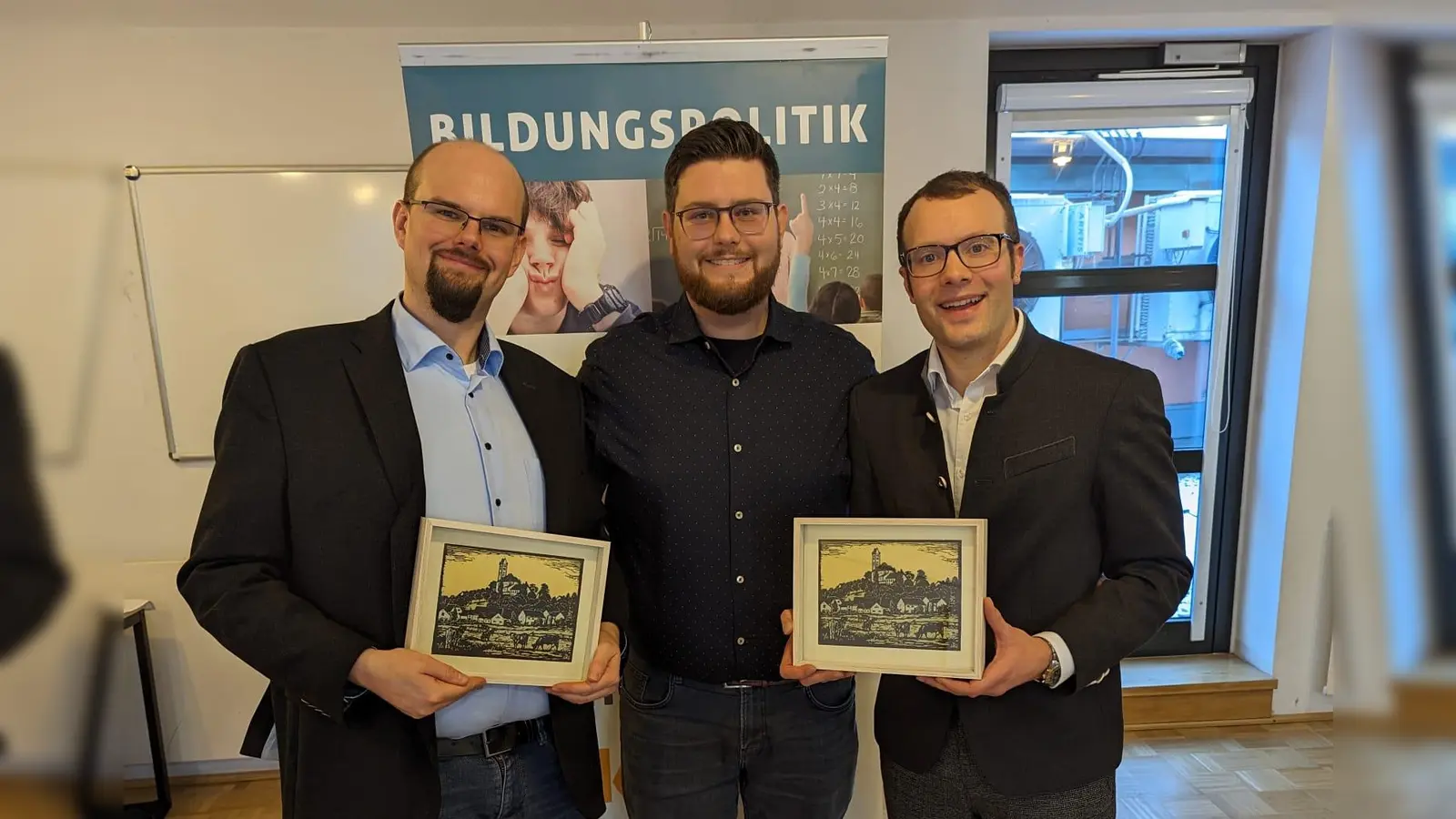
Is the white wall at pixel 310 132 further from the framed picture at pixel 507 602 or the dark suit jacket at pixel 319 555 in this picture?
the framed picture at pixel 507 602

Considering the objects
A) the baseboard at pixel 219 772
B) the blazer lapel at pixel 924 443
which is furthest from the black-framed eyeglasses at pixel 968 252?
the baseboard at pixel 219 772

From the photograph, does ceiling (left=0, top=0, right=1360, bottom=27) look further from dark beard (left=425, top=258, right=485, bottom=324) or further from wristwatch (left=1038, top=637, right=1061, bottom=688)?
wristwatch (left=1038, top=637, right=1061, bottom=688)

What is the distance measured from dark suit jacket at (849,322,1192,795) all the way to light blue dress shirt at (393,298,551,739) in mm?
874

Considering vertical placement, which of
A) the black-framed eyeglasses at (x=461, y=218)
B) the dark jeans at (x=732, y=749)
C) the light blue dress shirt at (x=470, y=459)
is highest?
the black-framed eyeglasses at (x=461, y=218)

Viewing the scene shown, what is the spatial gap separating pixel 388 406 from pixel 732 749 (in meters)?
1.18

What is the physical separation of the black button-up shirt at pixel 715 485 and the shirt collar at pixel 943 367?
28 centimetres

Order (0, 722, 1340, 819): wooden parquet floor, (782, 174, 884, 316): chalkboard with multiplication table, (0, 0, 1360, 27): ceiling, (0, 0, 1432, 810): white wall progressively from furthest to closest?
(0, 722, 1340, 819): wooden parquet floor
(0, 0, 1432, 810): white wall
(0, 0, 1360, 27): ceiling
(782, 174, 884, 316): chalkboard with multiplication table

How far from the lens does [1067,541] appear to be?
1.48 m

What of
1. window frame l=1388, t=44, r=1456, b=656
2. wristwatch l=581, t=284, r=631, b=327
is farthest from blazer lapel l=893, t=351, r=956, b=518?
window frame l=1388, t=44, r=1456, b=656

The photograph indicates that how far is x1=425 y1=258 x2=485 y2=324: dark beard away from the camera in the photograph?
1.55 metres

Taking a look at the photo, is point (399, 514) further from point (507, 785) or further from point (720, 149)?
point (720, 149)

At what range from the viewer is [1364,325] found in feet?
0.87

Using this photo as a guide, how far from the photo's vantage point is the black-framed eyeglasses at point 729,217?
181 cm

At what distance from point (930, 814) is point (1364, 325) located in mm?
1595
